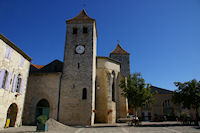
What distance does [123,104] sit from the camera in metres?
23.6

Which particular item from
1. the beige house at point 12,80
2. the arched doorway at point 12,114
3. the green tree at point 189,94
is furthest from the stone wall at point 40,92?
the green tree at point 189,94

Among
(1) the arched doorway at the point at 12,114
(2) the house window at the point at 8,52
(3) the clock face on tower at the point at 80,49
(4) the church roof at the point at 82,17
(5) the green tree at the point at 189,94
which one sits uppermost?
(4) the church roof at the point at 82,17

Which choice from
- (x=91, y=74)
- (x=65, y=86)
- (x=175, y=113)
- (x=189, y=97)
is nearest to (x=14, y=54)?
(x=65, y=86)

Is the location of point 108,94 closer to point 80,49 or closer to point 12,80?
point 80,49

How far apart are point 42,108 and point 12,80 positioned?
18.9ft

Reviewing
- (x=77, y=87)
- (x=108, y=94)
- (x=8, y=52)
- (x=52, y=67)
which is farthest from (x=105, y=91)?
(x=8, y=52)

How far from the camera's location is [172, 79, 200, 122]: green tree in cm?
1784

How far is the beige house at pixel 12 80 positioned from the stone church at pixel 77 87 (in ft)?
7.94

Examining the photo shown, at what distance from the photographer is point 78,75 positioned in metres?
19.5

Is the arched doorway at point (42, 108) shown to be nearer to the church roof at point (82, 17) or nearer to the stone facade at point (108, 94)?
the stone facade at point (108, 94)

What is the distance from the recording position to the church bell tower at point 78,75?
18094 mm

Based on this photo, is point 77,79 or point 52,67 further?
point 52,67

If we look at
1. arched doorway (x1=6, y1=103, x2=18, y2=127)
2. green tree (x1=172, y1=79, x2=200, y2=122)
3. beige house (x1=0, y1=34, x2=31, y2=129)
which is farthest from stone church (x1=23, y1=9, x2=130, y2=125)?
green tree (x1=172, y1=79, x2=200, y2=122)

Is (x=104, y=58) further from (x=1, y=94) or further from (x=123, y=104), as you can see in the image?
(x=1, y=94)
